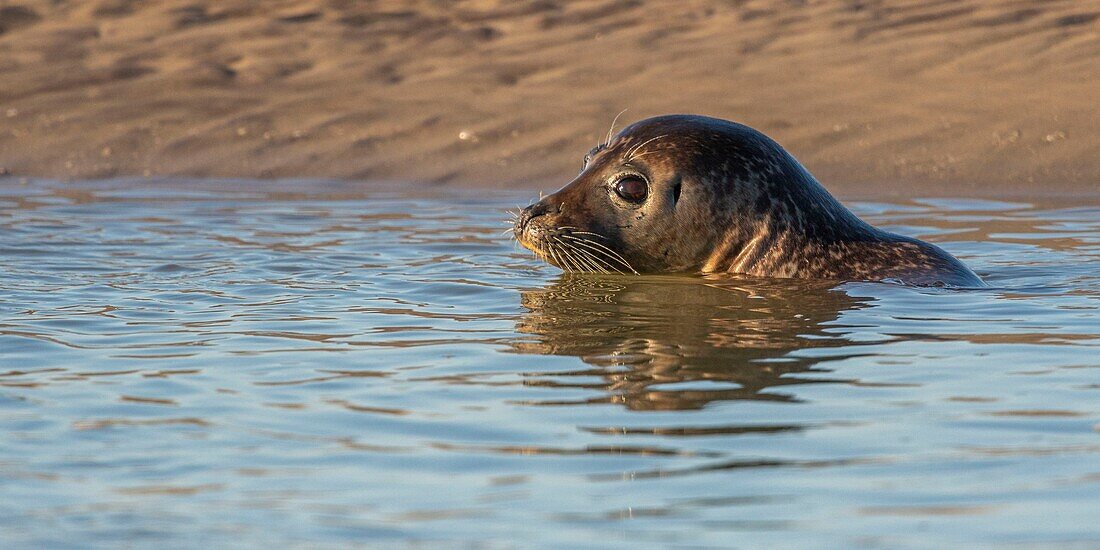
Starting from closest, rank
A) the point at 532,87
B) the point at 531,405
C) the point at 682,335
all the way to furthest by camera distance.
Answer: the point at 531,405, the point at 682,335, the point at 532,87

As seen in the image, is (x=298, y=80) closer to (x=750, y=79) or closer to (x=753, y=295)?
(x=750, y=79)

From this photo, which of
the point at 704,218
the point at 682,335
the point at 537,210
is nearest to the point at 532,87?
the point at 537,210

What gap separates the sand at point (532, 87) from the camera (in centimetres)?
1241

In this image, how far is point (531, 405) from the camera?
4789mm

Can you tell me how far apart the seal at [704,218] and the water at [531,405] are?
180mm

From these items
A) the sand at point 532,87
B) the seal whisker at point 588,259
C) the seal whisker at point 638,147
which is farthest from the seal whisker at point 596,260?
the sand at point 532,87

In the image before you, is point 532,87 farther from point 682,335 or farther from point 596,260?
point 682,335

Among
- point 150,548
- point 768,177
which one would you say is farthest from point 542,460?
point 768,177

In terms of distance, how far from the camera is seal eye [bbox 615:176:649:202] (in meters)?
7.51

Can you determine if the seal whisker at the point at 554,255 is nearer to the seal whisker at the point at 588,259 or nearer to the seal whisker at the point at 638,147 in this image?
the seal whisker at the point at 588,259

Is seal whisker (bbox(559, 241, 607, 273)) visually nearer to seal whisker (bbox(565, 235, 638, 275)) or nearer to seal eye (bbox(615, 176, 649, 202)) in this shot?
seal whisker (bbox(565, 235, 638, 275))

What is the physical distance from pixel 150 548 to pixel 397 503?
0.59m

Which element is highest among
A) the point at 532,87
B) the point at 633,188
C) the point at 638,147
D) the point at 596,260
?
the point at 532,87

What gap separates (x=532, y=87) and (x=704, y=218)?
653cm
